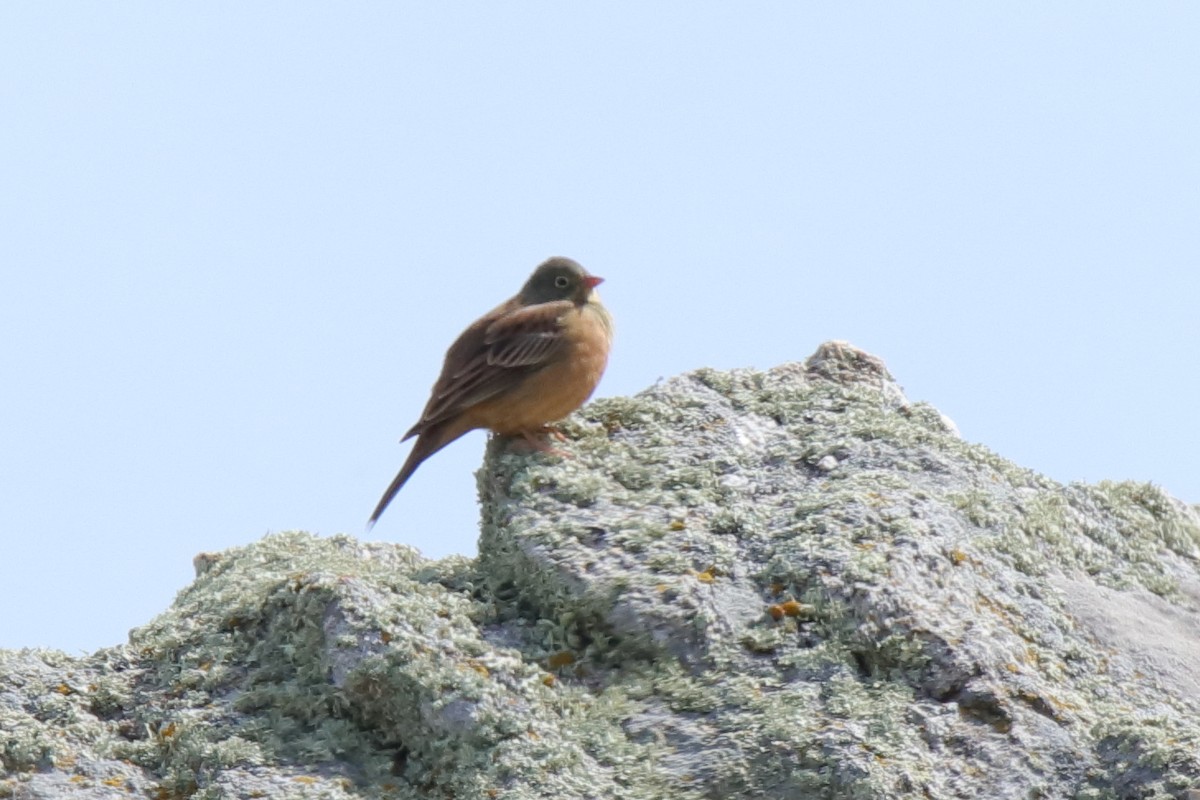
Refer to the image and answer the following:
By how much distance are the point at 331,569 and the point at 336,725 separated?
26.0 inches

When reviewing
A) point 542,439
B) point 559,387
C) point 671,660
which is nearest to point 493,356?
point 559,387

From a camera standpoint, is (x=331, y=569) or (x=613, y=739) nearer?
(x=613, y=739)

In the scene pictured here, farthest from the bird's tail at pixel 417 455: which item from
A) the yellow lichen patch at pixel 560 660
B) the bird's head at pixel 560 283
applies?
the yellow lichen patch at pixel 560 660

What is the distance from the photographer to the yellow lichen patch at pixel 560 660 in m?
5.16

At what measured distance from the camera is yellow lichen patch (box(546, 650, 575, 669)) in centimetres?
516

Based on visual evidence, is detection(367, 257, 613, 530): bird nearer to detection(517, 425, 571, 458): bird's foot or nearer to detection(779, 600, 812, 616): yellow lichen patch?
detection(517, 425, 571, 458): bird's foot

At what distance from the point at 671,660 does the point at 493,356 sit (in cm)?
259

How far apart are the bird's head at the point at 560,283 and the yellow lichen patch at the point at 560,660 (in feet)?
9.96

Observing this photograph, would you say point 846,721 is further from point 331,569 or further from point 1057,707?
point 331,569

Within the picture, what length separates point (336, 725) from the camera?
16.3ft

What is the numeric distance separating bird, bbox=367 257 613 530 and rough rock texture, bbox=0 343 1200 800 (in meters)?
0.69

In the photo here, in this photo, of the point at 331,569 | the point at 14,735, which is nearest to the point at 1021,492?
the point at 331,569

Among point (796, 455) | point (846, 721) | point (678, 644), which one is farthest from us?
point (796, 455)

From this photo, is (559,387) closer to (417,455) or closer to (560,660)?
(417,455)
